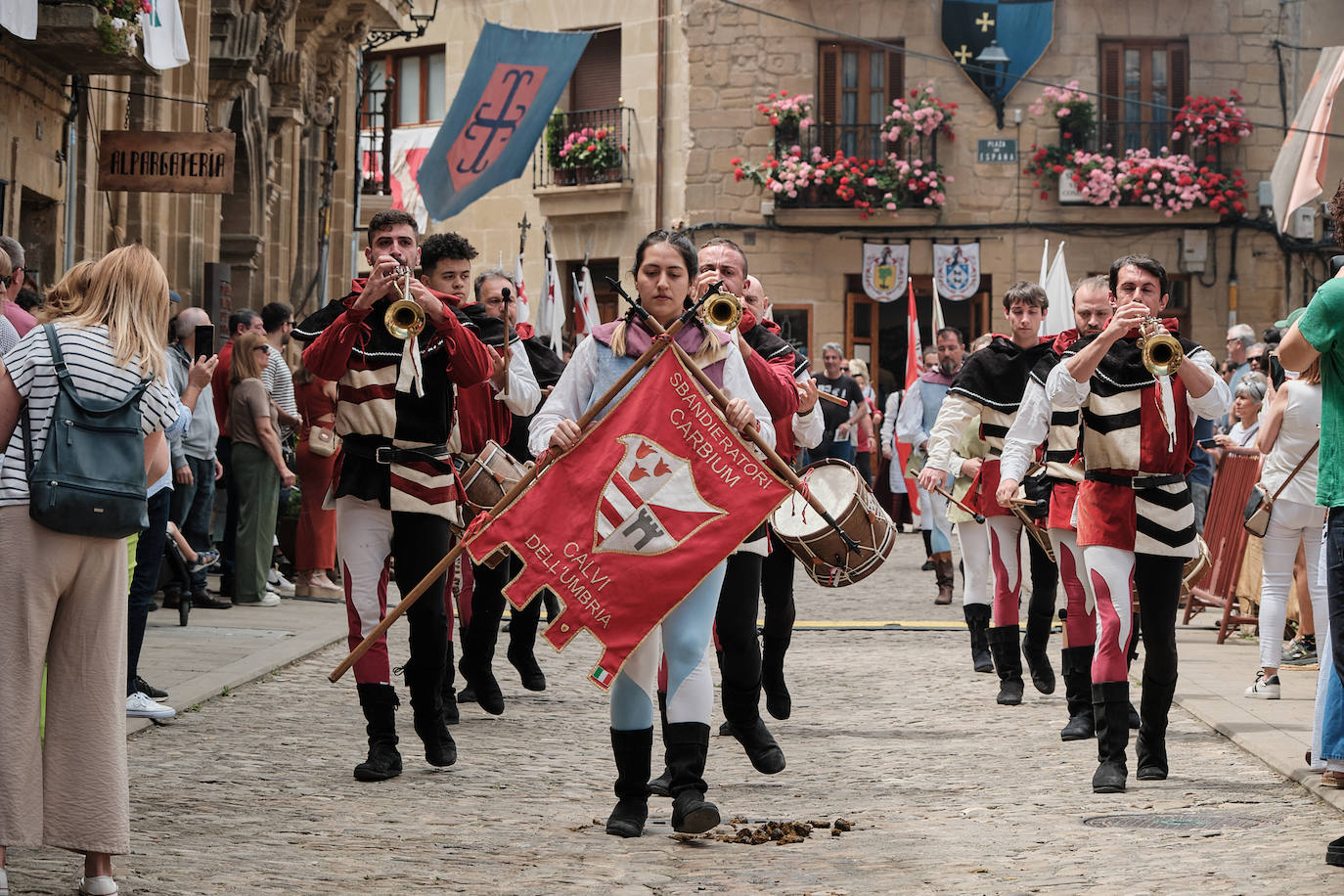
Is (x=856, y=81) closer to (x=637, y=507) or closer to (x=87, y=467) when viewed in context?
(x=637, y=507)

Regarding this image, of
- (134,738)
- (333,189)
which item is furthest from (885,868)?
(333,189)

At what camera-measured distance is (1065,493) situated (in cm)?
812

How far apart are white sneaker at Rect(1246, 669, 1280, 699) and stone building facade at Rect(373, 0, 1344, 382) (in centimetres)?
2147

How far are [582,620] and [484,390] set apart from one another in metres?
3.37

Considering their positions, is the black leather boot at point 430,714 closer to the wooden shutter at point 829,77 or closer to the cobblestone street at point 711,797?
the cobblestone street at point 711,797

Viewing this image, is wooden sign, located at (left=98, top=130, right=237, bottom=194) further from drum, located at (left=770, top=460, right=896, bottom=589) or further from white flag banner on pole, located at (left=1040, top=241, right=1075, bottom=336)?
drum, located at (left=770, top=460, right=896, bottom=589)

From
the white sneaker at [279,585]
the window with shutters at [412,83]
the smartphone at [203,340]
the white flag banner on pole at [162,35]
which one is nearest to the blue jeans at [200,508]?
the white sneaker at [279,585]

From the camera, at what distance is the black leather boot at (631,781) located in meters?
6.13

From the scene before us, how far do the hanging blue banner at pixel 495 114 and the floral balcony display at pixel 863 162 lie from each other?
40.7ft

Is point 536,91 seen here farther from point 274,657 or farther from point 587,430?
point 587,430

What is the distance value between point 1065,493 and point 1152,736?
1.21 meters

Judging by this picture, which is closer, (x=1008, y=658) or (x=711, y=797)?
(x=711, y=797)

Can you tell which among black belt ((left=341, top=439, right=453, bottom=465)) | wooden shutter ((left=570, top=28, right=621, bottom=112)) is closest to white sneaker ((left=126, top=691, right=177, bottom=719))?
black belt ((left=341, top=439, right=453, bottom=465))

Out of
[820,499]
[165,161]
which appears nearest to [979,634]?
[820,499]
